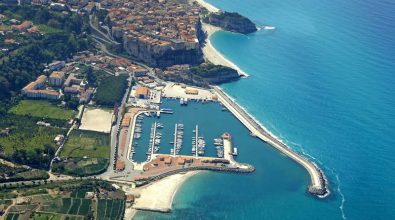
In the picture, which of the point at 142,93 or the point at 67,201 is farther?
the point at 142,93

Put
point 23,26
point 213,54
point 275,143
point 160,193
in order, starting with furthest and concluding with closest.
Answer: point 213,54
point 23,26
point 275,143
point 160,193

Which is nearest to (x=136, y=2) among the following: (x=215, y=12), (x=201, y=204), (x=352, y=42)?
(x=215, y=12)

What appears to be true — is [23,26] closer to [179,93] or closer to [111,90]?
[111,90]

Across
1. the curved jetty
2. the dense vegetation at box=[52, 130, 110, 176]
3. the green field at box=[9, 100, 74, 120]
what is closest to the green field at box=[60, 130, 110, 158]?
the dense vegetation at box=[52, 130, 110, 176]

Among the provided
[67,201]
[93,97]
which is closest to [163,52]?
[93,97]

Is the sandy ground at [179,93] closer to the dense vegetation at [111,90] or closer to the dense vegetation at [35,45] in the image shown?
the dense vegetation at [111,90]

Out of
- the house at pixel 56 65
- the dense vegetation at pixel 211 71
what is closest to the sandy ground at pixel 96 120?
the house at pixel 56 65

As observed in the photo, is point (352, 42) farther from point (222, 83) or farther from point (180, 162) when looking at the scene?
point (180, 162)
